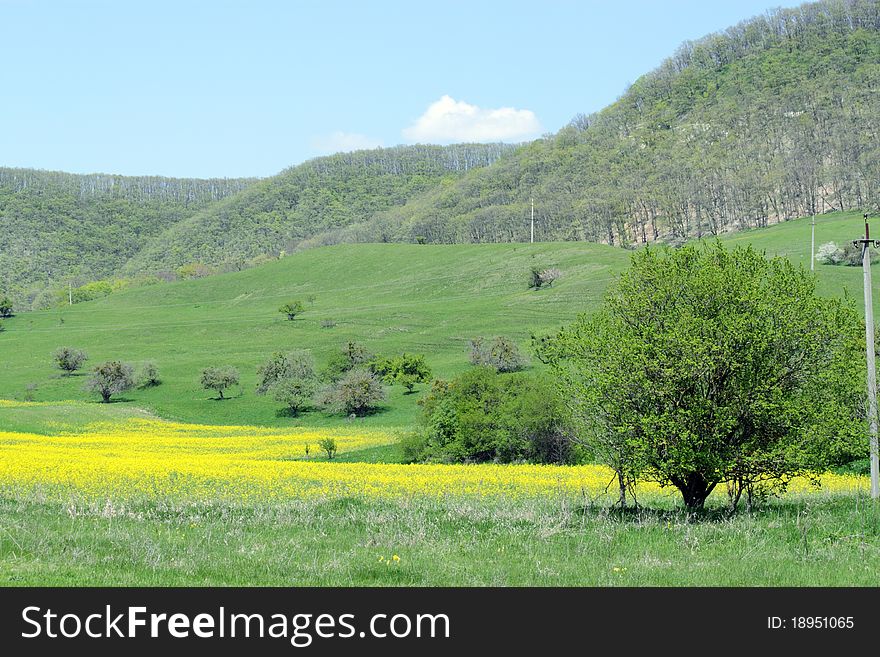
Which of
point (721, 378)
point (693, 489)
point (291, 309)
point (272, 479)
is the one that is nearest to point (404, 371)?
point (291, 309)

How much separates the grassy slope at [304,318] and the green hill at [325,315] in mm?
249

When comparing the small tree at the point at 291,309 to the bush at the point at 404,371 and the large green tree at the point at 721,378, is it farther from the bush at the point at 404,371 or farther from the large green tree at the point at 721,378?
the large green tree at the point at 721,378

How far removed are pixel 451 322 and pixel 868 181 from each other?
105750 millimetres

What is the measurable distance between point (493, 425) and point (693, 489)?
24.4 metres

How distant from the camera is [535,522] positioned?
56.7 ft

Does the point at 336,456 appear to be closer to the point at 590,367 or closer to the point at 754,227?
the point at 590,367

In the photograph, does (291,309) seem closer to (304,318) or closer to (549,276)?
(304,318)

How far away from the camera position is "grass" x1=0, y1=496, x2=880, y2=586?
11930mm

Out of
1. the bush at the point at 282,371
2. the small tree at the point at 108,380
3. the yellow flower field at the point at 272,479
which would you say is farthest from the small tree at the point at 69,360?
the yellow flower field at the point at 272,479

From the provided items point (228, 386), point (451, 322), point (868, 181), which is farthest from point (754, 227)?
point (228, 386)

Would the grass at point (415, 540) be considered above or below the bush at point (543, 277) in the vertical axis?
below

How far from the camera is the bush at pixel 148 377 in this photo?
3713 inches

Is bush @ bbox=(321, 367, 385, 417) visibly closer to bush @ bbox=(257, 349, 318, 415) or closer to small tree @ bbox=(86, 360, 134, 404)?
bush @ bbox=(257, 349, 318, 415)

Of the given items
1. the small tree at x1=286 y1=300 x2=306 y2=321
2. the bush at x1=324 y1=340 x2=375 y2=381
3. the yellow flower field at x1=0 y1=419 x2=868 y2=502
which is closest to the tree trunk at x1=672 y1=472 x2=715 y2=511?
the yellow flower field at x1=0 y1=419 x2=868 y2=502
